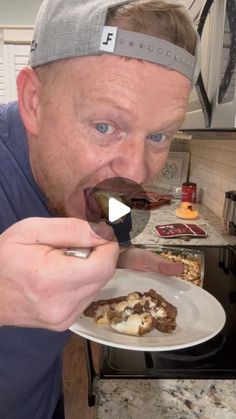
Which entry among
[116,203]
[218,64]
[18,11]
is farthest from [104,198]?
[18,11]

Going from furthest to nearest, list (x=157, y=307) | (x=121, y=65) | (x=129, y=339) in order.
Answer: (x=157, y=307) < (x=129, y=339) < (x=121, y=65)

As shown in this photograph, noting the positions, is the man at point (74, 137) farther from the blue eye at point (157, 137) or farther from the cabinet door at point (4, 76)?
the cabinet door at point (4, 76)

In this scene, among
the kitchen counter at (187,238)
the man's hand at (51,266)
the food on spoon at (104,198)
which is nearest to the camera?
the man's hand at (51,266)

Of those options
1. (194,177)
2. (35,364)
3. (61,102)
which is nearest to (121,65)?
(61,102)

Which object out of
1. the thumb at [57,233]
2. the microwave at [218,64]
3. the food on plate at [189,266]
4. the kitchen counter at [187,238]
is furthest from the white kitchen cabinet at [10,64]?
Answer: the thumb at [57,233]

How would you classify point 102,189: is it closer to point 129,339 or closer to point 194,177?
point 129,339
